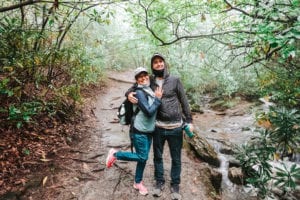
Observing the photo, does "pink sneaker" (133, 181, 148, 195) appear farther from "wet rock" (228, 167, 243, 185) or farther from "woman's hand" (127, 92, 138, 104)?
"wet rock" (228, 167, 243, 185)

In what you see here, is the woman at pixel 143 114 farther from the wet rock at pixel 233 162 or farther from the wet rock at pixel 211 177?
the wet rock at pixel 233 162

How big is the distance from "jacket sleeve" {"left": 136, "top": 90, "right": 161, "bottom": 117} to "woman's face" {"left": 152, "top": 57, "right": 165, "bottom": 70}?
0.44m

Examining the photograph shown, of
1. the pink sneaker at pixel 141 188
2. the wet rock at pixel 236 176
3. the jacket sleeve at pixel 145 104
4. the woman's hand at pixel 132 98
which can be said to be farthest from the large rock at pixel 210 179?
the woman's hand at pixel 132 98

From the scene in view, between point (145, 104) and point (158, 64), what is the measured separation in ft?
2.09

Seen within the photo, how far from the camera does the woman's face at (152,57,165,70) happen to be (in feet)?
11.8

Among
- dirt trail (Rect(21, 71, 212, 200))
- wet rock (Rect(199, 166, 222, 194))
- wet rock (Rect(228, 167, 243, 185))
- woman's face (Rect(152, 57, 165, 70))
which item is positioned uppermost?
woman's face (Rect(152, 57, 165, 70))

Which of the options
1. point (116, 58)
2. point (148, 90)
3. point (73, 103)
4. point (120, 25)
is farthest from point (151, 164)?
point (120, 25)

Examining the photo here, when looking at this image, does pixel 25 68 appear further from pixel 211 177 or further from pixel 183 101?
pixel 211 177

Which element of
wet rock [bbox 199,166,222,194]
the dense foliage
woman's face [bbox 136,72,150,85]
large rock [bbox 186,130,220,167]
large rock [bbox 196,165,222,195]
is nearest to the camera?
woman's face [bbox 136,72,150,85]

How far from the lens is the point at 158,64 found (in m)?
3.60

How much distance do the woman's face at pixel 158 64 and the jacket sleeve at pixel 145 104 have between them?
17.3 inches

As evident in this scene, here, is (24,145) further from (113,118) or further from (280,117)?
(280,117)

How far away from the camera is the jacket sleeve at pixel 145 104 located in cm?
341

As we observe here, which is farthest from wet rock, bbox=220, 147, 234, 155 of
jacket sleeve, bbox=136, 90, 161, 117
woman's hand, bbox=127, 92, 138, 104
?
woman's hand, bbox=127, 92, 138, 104
